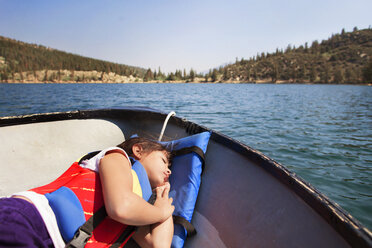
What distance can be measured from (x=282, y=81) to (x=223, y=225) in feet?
370

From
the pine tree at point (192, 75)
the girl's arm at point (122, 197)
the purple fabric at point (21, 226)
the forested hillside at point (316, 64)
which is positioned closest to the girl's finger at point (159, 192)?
the girl's arm at point (122, 197)

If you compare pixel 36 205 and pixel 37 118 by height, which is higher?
pixel 37 118

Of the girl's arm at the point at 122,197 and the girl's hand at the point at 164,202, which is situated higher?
the girl's arm at the point at 122,197

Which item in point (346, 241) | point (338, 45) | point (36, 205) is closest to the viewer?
point (346, 241)

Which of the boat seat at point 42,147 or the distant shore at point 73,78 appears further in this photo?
the distant shore at point 73,78

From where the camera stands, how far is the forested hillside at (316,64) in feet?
294

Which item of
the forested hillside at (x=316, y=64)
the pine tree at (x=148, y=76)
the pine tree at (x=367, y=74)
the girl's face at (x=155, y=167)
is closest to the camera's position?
the girl's face at (x=155, y=167)

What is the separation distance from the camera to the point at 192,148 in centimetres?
187

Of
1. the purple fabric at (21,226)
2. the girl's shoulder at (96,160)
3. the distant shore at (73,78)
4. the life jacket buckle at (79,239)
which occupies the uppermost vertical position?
the distant shore at (73,78)

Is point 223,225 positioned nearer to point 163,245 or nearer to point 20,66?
point 163,245

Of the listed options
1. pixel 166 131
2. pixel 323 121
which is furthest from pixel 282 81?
pixel 166 131

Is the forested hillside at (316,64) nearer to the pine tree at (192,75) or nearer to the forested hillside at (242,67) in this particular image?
the forested hillside at (242,67)

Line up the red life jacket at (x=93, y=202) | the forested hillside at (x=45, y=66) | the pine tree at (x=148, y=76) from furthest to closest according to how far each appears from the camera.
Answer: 1. the pine tree at (x=148, y=76)
2. the forested hillside at (x=45, y=66)
3. the red life jacket at (x=93, y=202)

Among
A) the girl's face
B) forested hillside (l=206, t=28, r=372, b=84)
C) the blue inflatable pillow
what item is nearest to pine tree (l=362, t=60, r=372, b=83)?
forested hillside (l=206, t=28, r=372, b=84)
